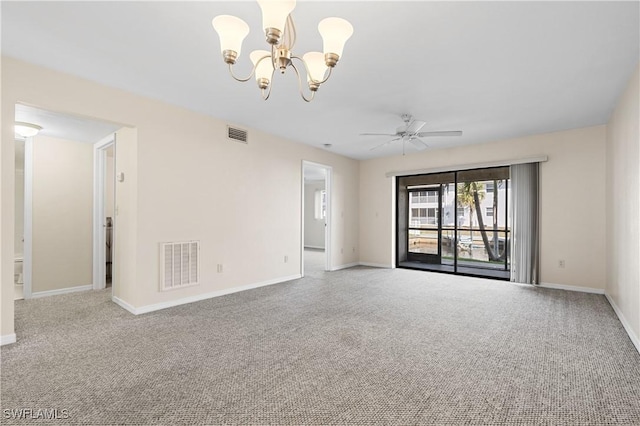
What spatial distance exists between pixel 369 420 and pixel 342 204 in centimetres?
539

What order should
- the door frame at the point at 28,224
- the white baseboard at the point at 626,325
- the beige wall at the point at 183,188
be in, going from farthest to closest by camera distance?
the door frame at the point at 28,224
the beige wall at the point at 183,188
the white baseboard at the point at 626,325

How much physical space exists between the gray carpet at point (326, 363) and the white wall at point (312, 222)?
671 cm

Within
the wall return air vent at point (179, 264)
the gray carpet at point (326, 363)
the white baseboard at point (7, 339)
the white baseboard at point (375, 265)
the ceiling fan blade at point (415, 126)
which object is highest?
the ceiling fan blade at point (415, 126)

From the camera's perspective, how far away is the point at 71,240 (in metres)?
4.81

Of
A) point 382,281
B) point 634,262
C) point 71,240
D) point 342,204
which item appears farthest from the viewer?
point 342,204

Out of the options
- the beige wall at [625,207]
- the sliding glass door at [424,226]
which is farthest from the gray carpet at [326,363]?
the sliding glass door at [424,226]

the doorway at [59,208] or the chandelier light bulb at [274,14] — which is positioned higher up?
the chandelier light bulb at [274,14]

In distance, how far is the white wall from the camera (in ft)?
35.4

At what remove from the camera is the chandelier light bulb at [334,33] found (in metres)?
1.77

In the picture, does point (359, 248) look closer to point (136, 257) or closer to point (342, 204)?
point (342, 204)

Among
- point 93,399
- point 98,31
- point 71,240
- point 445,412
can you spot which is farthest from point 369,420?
point 71,240

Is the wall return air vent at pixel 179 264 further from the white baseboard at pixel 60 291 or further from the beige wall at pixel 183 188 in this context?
the white baseboard at pixel 60 291

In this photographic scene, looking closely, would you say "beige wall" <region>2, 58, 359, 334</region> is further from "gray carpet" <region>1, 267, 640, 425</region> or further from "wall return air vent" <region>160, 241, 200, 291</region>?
"gray carpet" <region>1, 267, 640, 425</region>

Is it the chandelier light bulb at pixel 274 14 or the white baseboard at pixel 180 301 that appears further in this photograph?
the white baseboard at pixel 180 301
